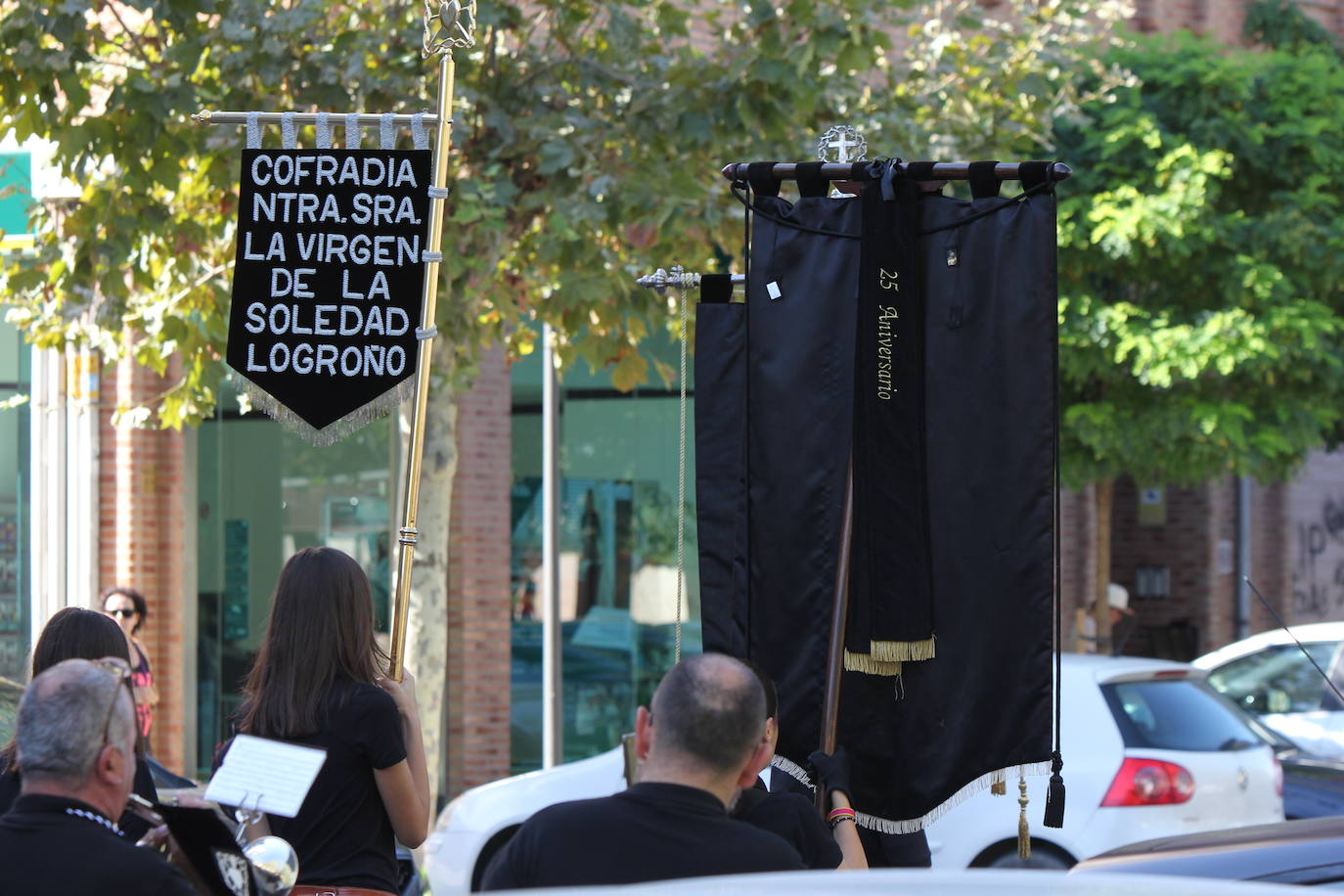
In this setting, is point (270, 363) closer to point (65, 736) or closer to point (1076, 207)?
point (65, 736)

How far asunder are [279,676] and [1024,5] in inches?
381

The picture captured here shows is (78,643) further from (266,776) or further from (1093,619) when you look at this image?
(1093,619)

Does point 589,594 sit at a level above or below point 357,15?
below

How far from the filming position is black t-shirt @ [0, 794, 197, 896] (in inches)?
123

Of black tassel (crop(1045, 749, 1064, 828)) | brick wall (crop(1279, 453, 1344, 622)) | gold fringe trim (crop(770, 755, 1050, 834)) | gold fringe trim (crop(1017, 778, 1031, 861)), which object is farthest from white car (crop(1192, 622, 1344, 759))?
brick wall (crop(1279, 453, 1344, 622))

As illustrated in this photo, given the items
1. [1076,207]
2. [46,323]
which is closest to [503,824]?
[46,323]

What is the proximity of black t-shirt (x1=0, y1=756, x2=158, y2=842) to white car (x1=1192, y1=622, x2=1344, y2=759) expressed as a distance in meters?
9.35

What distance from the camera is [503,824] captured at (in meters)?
9.04

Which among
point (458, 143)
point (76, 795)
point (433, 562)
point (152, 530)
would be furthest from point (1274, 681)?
point (76, 795)

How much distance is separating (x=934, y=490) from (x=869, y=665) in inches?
19.1

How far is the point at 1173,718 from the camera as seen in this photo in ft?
28.6

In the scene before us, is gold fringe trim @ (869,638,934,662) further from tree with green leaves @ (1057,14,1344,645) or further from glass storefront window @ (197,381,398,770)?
tree with green leaves @ (1057,14,1344,645)

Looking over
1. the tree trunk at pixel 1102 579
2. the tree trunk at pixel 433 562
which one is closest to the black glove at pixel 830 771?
the tree trunk at pixel 433 562

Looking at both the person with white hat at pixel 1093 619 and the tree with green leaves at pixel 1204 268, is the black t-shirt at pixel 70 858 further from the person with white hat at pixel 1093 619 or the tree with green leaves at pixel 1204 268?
the person with white hat at pixel 1093 619
